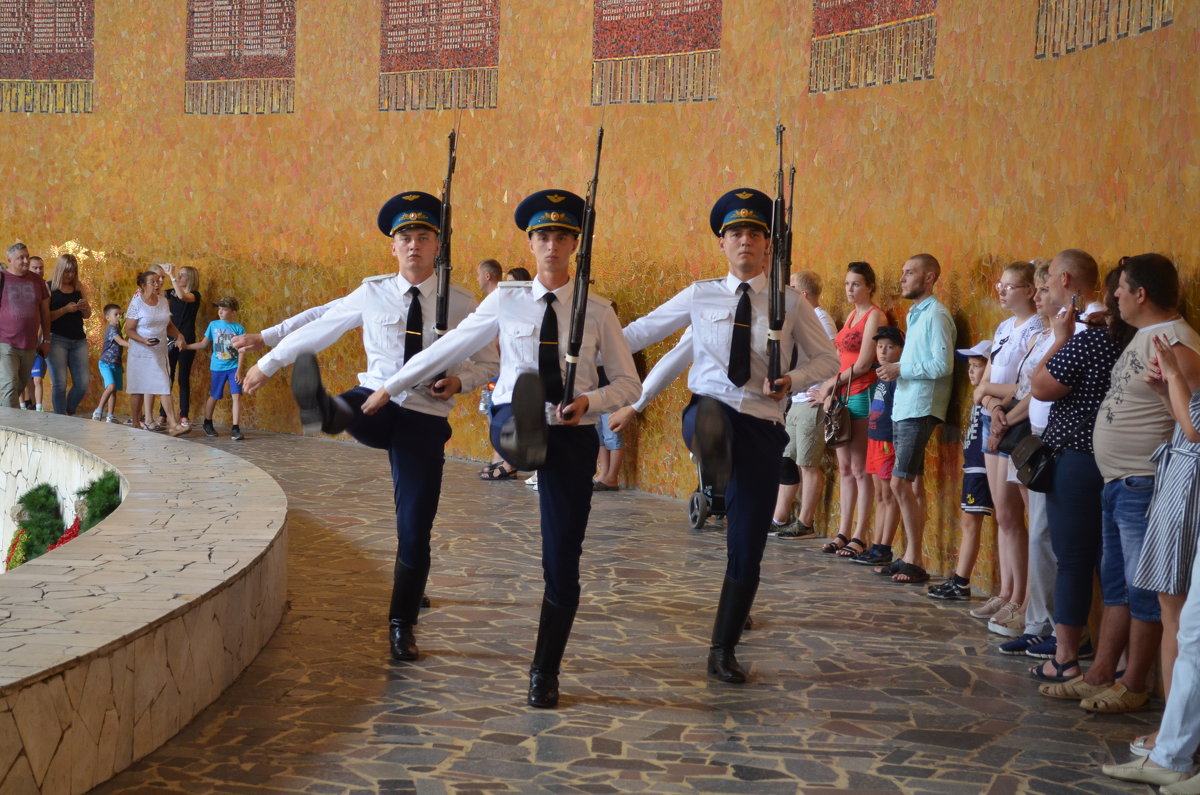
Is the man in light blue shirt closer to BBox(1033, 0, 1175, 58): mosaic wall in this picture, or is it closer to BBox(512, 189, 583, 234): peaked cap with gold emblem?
BBox(1033, 0, 1175, 58): mosaic wall

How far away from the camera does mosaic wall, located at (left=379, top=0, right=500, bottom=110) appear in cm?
1205

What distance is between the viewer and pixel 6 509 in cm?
889

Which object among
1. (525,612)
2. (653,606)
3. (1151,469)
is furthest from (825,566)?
(1151,469)

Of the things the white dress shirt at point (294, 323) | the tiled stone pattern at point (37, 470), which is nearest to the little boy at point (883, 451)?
the white dress shirt at point (294, 323)

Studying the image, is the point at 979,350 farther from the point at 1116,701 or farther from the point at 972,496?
the point at 1116,701

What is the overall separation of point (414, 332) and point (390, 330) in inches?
4.5

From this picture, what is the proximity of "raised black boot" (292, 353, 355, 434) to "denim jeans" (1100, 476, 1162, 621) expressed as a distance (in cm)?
293

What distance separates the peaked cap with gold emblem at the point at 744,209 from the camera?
4980 millimetres

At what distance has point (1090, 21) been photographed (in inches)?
247

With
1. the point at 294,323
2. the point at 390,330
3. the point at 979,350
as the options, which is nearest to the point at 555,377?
the point at 390,330

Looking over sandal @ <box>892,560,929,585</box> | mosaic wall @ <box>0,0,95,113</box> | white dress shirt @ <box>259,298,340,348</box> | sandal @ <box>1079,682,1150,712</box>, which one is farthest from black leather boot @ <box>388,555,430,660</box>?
mosaic wall @ <box>0,0,95,113</box>

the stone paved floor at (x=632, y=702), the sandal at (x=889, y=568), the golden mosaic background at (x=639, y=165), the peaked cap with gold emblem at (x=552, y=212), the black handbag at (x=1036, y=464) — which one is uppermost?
the golden mosaic background at (x=639, y=165)

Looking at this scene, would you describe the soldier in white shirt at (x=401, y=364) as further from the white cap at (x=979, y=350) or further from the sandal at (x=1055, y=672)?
the white cap at (x=979, y=350)

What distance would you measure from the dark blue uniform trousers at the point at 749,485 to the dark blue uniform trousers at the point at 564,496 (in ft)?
1.72
